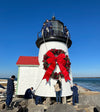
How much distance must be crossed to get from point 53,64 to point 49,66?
1.30ft

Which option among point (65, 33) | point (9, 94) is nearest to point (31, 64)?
point (9, 94)

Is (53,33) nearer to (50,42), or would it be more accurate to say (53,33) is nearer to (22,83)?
(50,42)

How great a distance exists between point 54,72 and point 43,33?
425 cm

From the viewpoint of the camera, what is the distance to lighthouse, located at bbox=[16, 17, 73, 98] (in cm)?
735

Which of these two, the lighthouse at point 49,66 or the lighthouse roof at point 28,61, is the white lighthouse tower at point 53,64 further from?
the lighthouse roof at point 28,61

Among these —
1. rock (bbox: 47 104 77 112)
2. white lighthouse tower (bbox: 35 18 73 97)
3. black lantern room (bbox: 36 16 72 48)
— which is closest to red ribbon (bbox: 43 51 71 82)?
white lighthouse tower (bbox: 35 18 73 97)

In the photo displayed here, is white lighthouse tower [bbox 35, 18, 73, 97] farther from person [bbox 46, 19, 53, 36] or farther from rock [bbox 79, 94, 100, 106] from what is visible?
rock [bbox 79, 94, 100, 106]

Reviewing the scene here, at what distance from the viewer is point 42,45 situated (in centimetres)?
884

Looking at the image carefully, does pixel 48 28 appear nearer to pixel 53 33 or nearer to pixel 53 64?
pixel 53 33

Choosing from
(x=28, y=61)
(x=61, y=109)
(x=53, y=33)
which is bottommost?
(x=61, y=109)

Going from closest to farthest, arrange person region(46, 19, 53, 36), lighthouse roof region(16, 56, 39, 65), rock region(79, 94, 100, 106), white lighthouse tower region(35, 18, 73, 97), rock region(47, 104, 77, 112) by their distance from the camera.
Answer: rock region(47, 104, 77, 112), white lighthouse tower region(35, 18, 73, 97), rock region(79, 94, 100, 106), person region(46, 19, 53, 36), lighthouse roof region(16, 56, 39, 65)

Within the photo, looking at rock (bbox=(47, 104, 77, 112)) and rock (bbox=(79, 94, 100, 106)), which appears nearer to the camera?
rock (bbox=(47, 104, 77, 112))

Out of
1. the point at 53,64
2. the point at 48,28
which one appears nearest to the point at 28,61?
the point at 53,64

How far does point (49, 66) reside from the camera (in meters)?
Answer: 7.46
